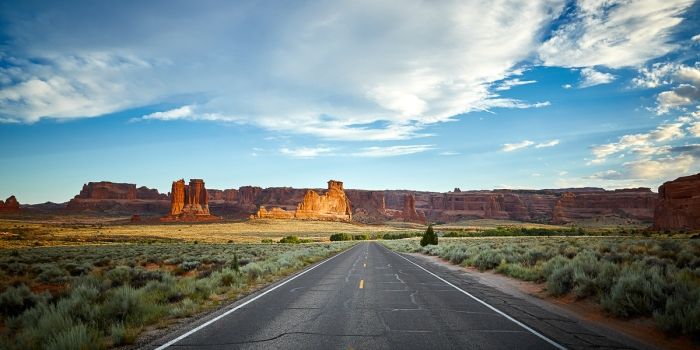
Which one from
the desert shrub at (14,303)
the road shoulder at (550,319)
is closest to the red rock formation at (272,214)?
the desert shrub at (14,303)

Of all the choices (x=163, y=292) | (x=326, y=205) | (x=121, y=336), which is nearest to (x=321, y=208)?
(x=326, y=205)

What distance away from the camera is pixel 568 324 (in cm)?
790

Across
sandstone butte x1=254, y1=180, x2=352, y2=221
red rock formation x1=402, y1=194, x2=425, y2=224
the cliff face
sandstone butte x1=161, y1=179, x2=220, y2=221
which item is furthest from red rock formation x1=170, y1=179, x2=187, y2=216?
red rock formation x1=402, y1=194, x2=425, y2=224

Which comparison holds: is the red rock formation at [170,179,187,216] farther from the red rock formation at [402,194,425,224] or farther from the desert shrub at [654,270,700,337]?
the desert shrub at [654,270,700,337]

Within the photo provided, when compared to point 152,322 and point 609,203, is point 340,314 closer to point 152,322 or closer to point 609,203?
point 152,322

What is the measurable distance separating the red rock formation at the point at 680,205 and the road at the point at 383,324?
79876 millimetres

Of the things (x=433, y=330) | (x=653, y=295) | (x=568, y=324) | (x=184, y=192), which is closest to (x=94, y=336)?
(x=433, y=330)

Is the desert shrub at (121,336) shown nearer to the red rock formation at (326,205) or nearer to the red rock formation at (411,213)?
the red rock formation at (326,205)

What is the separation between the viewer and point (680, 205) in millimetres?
72438

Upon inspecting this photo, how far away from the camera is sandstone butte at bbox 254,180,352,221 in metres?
157

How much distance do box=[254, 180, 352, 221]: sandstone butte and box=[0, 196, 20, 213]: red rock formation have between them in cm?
9146

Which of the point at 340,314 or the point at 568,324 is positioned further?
the point at 340,314

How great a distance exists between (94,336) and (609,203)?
184 meters

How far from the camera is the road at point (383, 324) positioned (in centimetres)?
633
